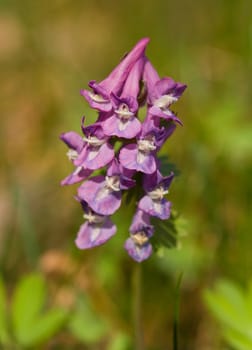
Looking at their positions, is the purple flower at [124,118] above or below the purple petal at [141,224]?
above

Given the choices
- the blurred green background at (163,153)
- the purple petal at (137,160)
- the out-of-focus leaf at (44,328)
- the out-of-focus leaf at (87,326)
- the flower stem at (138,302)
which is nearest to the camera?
the purple petal at (137,160)

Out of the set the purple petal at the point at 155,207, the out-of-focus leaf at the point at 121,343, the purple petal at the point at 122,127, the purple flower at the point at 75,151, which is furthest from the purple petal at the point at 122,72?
the out-of-focus leaf at the point at 121,343

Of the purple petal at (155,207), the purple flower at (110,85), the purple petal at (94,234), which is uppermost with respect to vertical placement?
the purple flower at (110,85)

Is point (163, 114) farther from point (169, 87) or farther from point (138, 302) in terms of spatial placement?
point (138, 302)

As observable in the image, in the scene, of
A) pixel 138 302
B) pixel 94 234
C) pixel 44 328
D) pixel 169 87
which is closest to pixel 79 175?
pixel 94 234

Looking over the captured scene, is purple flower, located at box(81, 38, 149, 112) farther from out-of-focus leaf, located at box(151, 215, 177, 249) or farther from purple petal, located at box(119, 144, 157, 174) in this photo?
out-of-focus leaf, located at box(151, 215, 177, 249)

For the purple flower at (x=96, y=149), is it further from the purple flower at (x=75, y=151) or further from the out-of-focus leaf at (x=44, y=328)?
the out-of-focus leaf at (x=44, y=328)

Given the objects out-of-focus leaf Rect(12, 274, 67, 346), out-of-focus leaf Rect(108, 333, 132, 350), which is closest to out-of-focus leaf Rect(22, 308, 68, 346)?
out-of-focus leaf Rect(12, 274, 67, 346)
